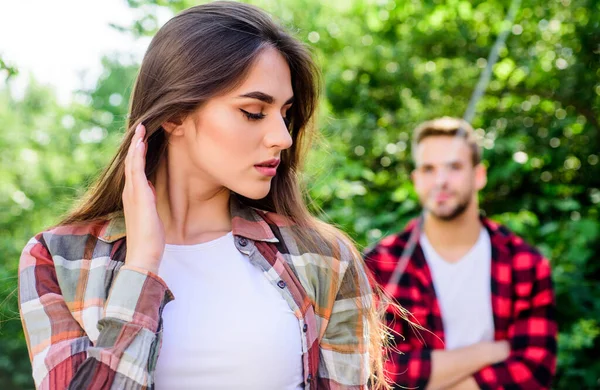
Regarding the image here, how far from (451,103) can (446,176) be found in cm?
132

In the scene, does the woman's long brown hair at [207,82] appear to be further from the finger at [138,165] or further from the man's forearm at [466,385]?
the man's forearm at [466,385]

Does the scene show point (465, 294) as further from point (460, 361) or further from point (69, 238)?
point (69, 238)

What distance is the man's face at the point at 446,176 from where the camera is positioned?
2.90 meters

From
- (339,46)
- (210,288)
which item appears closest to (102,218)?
(210,288)

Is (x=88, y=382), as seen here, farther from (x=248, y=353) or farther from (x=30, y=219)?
(x=30, y=219)

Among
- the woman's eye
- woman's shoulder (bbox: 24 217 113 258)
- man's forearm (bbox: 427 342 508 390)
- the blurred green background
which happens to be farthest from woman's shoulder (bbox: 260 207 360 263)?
the blurred green background

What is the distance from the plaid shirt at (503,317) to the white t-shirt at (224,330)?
114cm

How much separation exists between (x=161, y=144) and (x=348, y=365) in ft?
1.98

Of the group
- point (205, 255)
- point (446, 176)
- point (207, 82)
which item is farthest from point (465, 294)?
point (207, 82)

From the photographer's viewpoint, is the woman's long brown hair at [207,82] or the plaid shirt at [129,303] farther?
the woman's long brown hair at [207,82]

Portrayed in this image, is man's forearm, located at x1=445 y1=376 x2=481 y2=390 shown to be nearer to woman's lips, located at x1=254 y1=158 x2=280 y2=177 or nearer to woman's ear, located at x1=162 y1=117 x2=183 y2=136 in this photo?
woman's lips, located at x1=254 y1=158 x2=280 y2=177

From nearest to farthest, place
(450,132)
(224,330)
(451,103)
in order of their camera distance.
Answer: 1. (224,330)
2. (450,132)
3. (451,103)

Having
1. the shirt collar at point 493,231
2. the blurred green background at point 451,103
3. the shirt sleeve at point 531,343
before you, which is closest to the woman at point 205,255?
the shirt sleeve at point 531,343

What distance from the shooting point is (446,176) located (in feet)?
9.80
